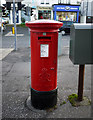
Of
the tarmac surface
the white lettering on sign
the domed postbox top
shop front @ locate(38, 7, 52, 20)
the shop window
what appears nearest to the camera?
the domed postbox top

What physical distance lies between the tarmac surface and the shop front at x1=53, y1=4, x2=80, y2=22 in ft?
39.9

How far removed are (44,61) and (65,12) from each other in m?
16.0

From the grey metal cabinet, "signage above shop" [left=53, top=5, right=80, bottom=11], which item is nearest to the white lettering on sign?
the grey metal cabinet

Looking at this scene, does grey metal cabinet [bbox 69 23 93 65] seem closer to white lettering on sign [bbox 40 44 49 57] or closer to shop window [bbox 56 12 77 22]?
white lettering on sign [bbox 40 44 49 57]

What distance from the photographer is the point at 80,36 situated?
2867 mm

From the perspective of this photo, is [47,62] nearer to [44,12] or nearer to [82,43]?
[82,43]

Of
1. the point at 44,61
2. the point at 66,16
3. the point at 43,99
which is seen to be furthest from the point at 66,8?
the point at 43,99

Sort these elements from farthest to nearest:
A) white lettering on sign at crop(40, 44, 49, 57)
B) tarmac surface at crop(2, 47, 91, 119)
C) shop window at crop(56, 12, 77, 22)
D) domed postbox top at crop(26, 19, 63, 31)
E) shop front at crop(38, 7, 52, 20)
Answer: shop front at crop(38, 7, 52, 20), shop window at crop(56, 12, 77, 22), tarmac surface at crop(2, 47, 91, 119), white lettering on sign at crop(40, 44, 49, 57), domed postbox top at crop(26, 19, 63, 31)

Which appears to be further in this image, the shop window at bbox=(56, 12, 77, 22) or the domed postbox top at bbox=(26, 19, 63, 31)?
the shop window at bbox=(56, 12, 77, 22)

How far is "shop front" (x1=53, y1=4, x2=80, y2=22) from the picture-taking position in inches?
703

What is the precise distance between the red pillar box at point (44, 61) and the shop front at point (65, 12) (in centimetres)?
1550

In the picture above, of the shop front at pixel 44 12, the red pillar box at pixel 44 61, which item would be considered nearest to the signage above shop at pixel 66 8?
the shop front at pixel 44 12

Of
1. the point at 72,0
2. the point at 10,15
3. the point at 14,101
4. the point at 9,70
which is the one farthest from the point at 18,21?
the point at 14,101

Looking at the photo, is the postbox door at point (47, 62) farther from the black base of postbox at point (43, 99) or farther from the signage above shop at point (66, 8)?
the signage above shop at point (66, 8)
